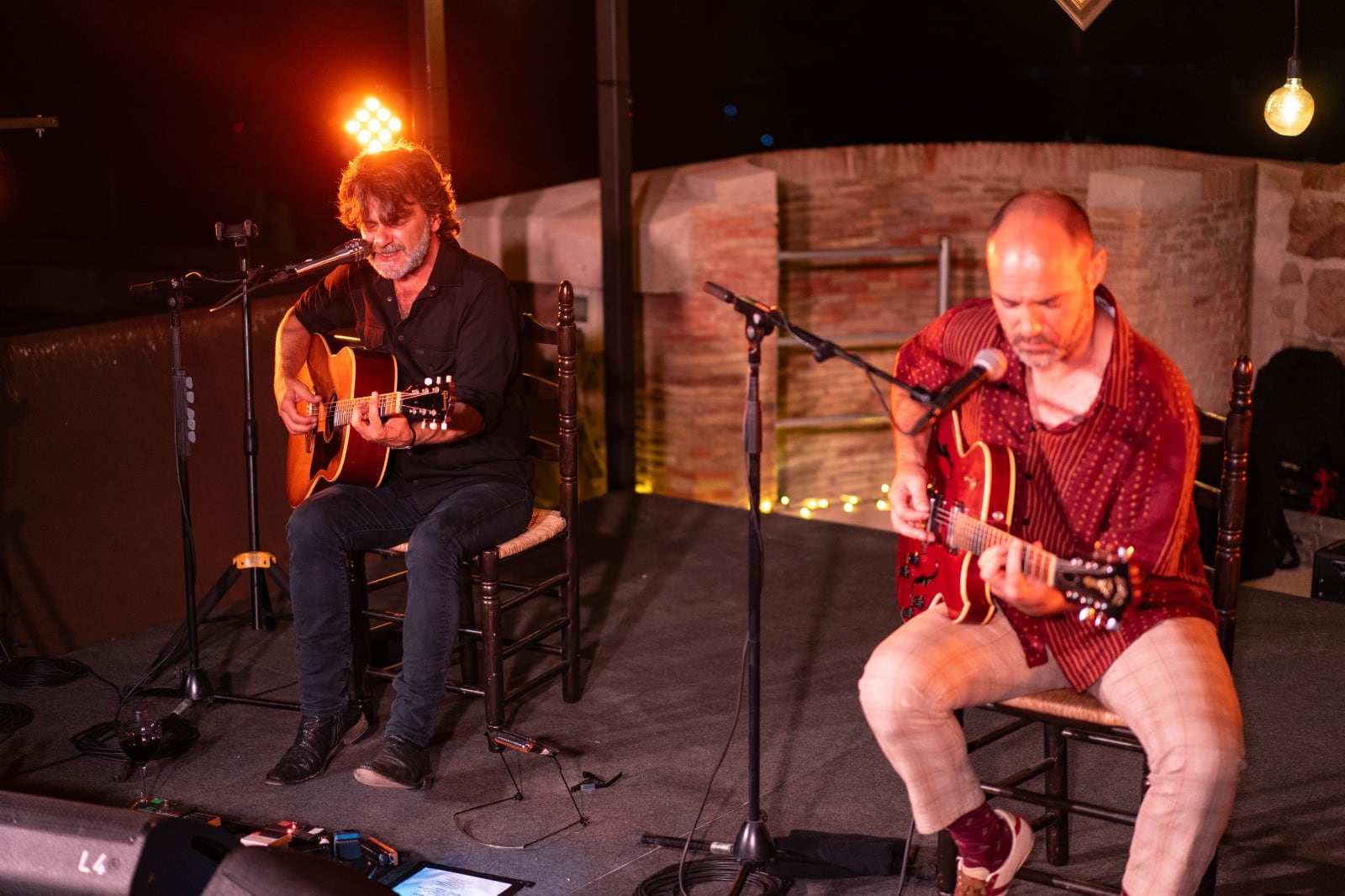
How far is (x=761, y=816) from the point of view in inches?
118

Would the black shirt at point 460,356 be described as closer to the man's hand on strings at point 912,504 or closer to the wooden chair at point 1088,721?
the man's hand on strings at point 912,504

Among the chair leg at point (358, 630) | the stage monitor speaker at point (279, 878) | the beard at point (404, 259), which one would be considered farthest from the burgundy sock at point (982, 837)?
the beard at point (404, 259)

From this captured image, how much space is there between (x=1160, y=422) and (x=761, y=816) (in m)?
1.16

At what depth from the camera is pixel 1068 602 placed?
7.79 ft

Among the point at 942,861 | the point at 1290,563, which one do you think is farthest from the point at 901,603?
the point at 1290,563

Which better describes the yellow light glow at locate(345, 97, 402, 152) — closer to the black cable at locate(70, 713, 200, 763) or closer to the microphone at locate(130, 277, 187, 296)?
the microphone at locate(130, 277, 187, 296)

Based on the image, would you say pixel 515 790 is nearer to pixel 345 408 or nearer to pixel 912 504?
pixel 345 408

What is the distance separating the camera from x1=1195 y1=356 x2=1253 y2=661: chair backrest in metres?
2.75

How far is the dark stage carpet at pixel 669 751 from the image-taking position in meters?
3.12

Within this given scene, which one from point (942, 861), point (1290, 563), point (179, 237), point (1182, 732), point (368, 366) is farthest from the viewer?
point (179, 237)

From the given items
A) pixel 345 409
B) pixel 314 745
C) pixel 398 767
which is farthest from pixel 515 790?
pixel 345 409

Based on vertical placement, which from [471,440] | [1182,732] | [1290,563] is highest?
[471,440]

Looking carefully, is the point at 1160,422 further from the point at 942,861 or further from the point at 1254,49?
the point at 1254,49

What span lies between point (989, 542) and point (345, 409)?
1.76 metres
